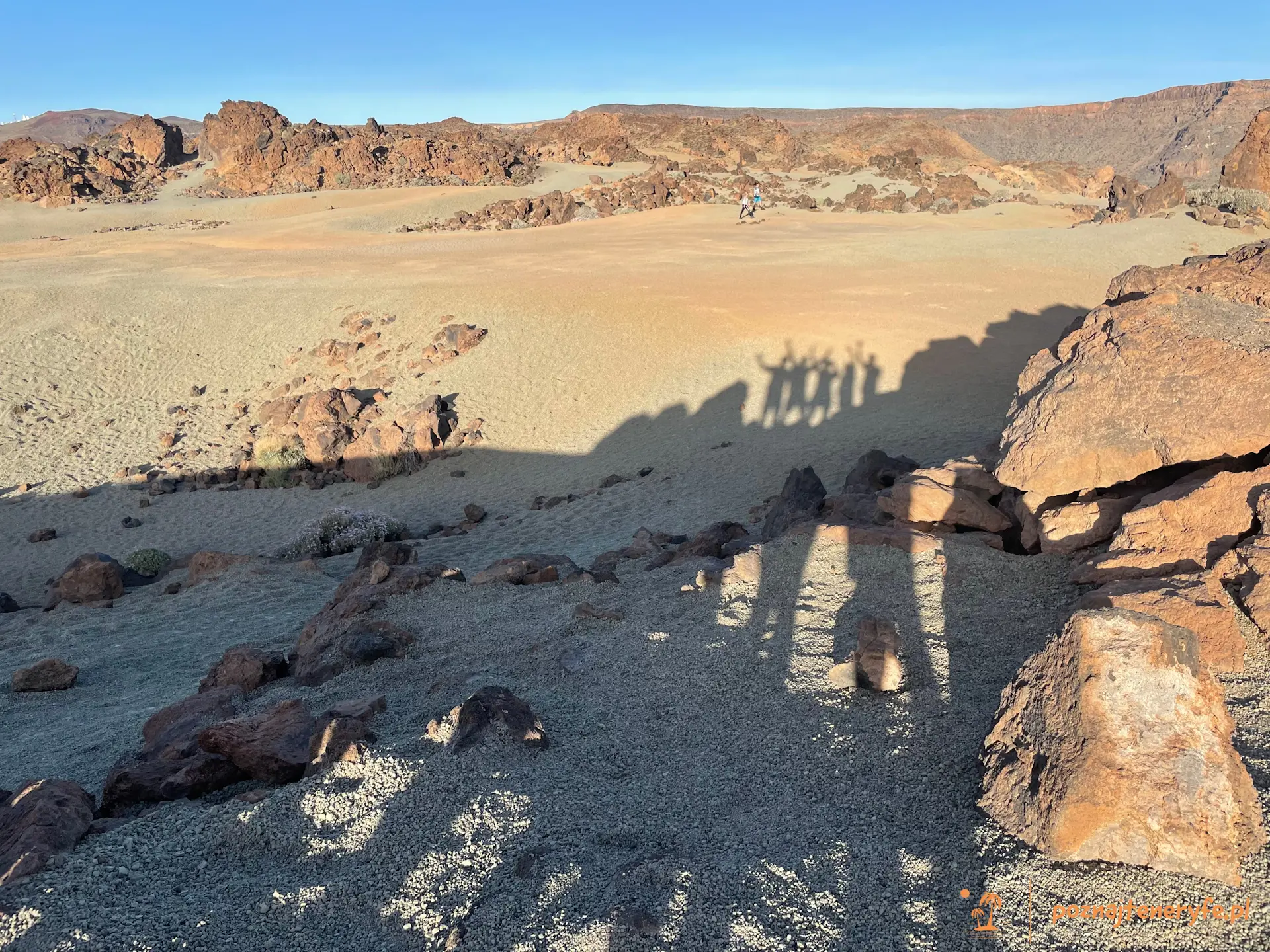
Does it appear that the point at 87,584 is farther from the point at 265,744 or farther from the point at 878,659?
the point at 878,659

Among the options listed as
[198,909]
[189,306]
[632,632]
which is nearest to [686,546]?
[632,632]

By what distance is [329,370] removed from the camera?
1911cm

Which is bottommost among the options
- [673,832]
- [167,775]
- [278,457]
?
[278,457]

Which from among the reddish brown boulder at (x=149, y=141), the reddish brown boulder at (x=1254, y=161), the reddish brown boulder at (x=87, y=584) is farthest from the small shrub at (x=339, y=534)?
the reddish brown boulder at (x=149, y=141)

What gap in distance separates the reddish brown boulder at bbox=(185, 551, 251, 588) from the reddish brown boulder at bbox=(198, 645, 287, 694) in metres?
3.84

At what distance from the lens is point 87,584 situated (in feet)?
31.6

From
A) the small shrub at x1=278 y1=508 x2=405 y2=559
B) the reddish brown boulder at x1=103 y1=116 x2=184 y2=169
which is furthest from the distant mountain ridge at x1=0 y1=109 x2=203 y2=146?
the small shrub at x1=278 y1=508 x2=405 y2=559

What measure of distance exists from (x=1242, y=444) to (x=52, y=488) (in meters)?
16.5

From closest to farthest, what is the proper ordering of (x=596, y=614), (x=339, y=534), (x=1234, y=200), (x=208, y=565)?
(x=596, y=614), (x=208, y=565), (x=339, y=534), (x=1234, y=200)

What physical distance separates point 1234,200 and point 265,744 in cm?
3311

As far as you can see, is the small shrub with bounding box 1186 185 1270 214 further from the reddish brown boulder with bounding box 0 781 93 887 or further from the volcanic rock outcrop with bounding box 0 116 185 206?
the volcanic rock outcrop with bounding box 0 116 185 206

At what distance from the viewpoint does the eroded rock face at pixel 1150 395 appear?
526 centimetres

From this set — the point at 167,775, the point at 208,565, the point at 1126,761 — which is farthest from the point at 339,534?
the point at 1126,761

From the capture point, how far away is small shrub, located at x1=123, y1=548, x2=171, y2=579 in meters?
11.1
